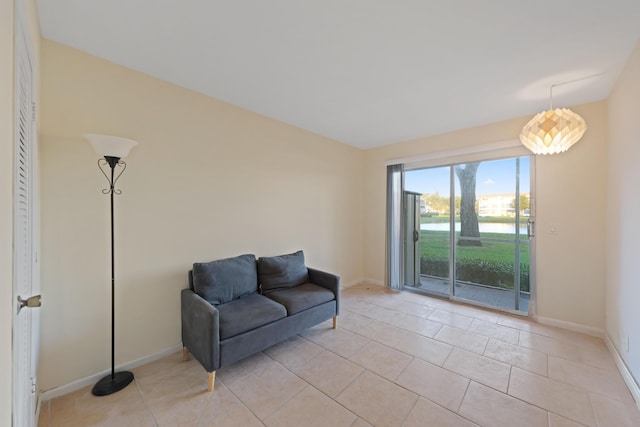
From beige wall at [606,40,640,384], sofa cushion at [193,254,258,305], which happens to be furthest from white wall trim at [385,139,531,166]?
sofa cushion at [193,254,258,305]

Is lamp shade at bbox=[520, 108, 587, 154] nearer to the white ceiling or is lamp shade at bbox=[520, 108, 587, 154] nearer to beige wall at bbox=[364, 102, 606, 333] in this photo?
the white ceiling

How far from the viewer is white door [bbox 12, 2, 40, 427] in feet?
3.38

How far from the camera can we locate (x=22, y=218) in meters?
1.18

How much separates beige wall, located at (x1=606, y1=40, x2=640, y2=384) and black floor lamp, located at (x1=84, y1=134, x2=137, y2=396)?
3.84 metres

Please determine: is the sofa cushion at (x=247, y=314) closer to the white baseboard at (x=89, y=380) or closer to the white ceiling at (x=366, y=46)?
the white baseboard at (x=89, y=380)

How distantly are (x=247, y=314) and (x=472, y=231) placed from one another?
3.30 meters

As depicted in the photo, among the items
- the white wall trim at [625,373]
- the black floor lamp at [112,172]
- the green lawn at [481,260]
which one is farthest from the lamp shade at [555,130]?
the black floor lamp at [112,172]

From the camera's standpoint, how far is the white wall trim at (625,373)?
1.81m

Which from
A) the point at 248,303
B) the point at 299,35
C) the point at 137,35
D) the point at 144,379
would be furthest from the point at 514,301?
the point at 137,35

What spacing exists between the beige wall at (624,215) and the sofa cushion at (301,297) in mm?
2489

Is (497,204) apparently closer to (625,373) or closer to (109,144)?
(625,373)

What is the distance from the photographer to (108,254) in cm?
209

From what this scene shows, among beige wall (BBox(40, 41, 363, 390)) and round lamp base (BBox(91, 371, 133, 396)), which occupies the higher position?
beige wall (BBox(40, 41, 363, 390))

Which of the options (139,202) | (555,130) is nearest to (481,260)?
(555,130)
